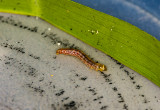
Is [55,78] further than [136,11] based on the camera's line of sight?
No

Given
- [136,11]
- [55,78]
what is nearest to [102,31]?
[136,11]

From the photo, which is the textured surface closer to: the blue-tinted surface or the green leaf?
the green leaf

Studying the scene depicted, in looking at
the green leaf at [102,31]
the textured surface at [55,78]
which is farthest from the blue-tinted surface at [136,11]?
the textured surface at [55,78]

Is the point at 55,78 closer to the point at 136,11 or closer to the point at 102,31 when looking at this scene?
the point at 102,31

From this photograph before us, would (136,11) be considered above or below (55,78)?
above

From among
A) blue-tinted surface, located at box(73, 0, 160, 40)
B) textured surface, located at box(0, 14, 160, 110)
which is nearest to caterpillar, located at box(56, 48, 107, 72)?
textured surface, located at box(0, 14, 160, 110)
